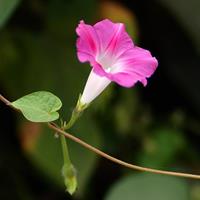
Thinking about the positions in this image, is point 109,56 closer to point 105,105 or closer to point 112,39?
point 112,39

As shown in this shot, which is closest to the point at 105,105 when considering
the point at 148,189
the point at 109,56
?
the point at 148,189

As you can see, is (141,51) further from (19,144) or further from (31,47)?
(19,144)

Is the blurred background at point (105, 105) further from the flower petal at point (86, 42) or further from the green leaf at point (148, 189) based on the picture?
the flower petal at point (86, 42)

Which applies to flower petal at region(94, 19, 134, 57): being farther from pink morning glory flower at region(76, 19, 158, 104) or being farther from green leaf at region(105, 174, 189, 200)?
green leaf at region(105, 174, 189, 200)

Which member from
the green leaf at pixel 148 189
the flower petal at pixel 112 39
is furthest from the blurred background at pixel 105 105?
the flower petal at pixel 112 39

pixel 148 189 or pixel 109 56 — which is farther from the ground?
pixel 109 56

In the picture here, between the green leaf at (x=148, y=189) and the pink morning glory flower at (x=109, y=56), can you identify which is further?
the green leaf at (x=148, y=189)
